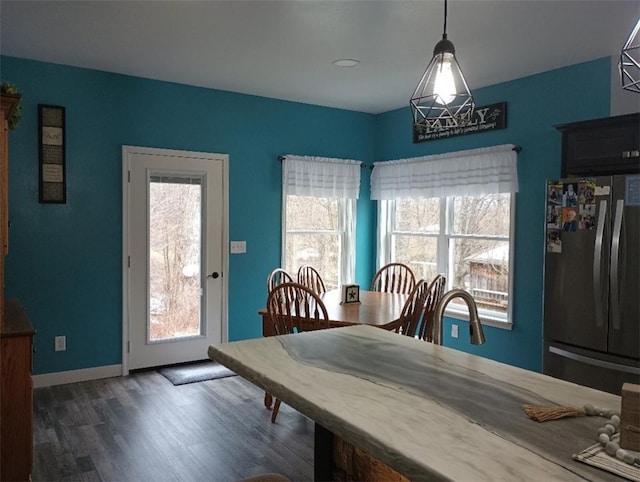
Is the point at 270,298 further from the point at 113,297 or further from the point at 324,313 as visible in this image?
the point at 113,297

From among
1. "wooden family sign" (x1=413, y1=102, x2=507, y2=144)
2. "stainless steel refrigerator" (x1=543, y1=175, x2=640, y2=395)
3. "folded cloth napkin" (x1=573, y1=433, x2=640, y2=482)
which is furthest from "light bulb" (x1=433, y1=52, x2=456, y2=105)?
"wooden family sign" (x1=413, y1=102, x2=507, y2=144)

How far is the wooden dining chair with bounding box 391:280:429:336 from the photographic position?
10.7 ft

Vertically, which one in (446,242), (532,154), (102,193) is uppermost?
(532,154)

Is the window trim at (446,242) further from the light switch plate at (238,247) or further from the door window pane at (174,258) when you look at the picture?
the door window pane at (174,258)

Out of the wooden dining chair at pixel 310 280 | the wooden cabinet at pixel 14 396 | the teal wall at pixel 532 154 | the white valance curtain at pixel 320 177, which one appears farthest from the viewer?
the white valance curtain at pixel 320 177

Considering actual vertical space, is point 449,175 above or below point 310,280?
above

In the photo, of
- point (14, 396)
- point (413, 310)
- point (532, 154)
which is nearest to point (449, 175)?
point (532, 154)

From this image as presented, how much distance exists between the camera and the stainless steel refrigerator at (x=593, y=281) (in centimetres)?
301

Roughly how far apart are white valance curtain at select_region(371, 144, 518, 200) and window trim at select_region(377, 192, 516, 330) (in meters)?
0.15

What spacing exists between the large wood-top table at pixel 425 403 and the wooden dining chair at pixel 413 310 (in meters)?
1.64

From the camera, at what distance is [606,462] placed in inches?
32.4

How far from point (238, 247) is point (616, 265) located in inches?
125

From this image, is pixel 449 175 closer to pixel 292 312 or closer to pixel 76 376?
pixel 292 312

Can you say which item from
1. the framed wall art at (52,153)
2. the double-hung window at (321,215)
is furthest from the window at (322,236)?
the framed wall art at (52,153)
